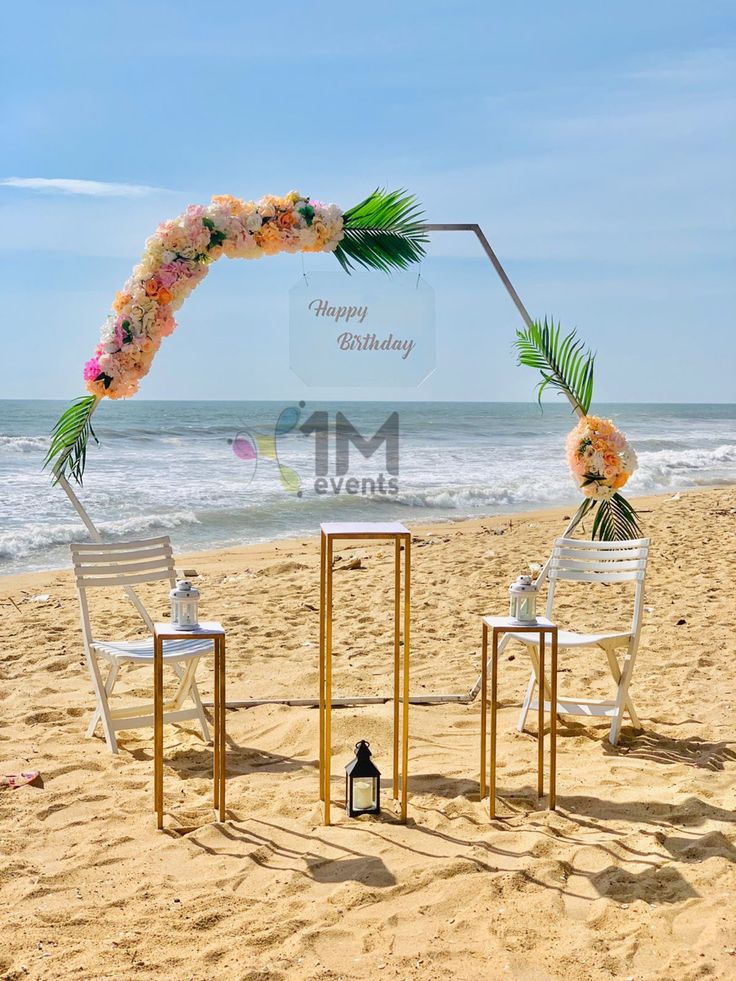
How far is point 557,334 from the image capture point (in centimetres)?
541

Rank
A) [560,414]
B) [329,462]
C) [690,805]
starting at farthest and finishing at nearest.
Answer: [560,414] < [329,462] < [690,805]

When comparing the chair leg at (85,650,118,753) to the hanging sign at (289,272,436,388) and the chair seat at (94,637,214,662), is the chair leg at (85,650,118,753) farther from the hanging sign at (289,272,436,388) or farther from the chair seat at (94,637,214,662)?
the hanging sign at (289,272,436,388)

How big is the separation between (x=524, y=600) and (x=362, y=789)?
3.10 feet

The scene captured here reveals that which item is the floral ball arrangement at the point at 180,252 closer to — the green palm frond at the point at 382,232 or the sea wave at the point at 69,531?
the green palm frond at the point at 382,232

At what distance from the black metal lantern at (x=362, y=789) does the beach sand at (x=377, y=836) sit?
77 millimetres

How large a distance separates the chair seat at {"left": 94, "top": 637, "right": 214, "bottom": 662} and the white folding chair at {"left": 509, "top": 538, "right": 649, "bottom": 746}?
1339mm

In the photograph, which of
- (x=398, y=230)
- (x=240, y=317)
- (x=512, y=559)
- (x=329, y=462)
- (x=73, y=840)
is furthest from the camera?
(x=329, y=462)

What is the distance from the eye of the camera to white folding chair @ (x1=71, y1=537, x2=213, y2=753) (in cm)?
453

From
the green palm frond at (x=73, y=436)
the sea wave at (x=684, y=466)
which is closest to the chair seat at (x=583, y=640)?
the green palm frond at (x=73, y=436)

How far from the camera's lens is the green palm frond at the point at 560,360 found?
5414mm

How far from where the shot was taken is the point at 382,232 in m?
5.34

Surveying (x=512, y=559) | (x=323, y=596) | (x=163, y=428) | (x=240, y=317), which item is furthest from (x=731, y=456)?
(x=323, y=596)

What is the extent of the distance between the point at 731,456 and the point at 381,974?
2395 centimetres

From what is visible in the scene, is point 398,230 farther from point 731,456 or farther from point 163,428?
point 163,428
